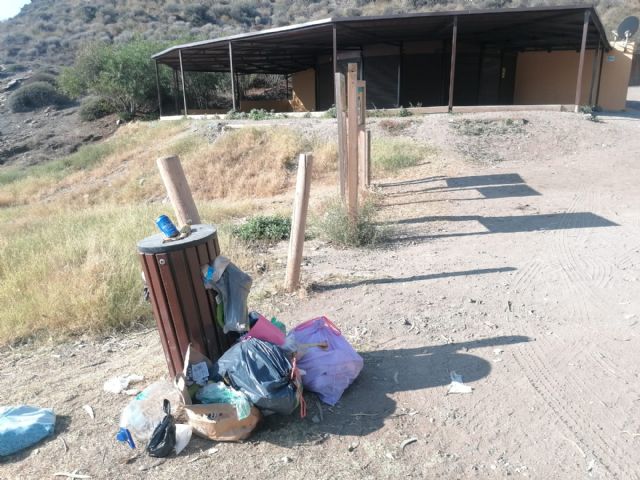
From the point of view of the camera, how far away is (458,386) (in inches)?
127

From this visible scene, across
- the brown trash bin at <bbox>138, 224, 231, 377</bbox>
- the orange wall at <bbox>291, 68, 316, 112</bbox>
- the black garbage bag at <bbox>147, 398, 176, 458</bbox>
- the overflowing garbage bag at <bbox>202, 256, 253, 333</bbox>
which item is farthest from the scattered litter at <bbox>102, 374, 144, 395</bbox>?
the orange wall at <bbox>291, 68, 316, 112</bbox>

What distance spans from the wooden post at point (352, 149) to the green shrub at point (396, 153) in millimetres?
5409

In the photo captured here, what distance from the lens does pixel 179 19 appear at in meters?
54.5

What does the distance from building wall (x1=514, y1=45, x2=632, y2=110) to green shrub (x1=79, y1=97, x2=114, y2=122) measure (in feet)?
82.0

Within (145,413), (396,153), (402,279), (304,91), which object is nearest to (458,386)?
A: (145,413)

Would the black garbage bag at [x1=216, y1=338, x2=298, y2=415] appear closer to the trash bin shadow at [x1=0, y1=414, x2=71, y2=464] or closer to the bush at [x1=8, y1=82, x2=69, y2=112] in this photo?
the trash bin shadow at [x1=0, y1=414, x2=71, y2=464]

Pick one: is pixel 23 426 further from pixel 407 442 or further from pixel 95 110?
pixel 95 110

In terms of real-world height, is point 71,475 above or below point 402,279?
above

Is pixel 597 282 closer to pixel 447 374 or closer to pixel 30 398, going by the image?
pixel 447 374

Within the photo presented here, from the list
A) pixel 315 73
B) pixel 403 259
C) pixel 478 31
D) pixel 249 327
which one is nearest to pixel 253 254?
pixel 403 259

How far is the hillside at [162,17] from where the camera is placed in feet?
158

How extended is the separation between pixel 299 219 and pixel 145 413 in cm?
246

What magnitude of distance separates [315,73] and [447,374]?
23760 millimetres

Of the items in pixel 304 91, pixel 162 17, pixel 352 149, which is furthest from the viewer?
pixel 162 17
